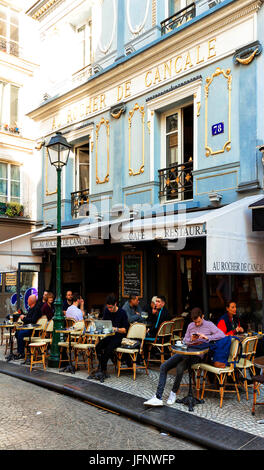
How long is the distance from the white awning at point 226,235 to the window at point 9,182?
8.57 m

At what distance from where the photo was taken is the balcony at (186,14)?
8648 mm

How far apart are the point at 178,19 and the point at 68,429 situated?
9.06 metres

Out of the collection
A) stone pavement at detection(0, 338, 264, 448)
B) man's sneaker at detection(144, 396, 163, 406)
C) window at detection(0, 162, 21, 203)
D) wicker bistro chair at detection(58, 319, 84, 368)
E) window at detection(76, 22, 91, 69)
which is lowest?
stone pavement at detection(0, 338, 264, 448)

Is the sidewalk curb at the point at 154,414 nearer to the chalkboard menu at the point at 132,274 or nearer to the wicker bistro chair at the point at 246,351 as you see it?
the wicker bistro chair at the point at 246,351

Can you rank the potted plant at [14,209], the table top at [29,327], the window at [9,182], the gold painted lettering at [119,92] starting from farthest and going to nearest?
the window at [9,182] < the potted plant at [14,209] < the gold painted lettering at [119,92] < the table top at [29,327]

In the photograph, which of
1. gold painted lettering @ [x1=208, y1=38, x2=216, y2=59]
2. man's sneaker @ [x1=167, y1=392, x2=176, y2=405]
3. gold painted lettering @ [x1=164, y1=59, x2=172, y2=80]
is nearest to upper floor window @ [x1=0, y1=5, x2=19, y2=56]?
gold painted lettering @ [x1=164, y1=59, x2=172, y2=80]

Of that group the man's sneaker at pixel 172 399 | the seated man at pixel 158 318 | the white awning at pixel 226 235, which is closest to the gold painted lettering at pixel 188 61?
the white awning at pixel 226 235

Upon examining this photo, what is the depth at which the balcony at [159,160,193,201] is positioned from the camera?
29.3ft

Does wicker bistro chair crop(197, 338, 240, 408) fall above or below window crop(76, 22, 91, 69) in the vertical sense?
below

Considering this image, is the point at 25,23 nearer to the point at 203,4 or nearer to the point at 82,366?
the point at 203,4

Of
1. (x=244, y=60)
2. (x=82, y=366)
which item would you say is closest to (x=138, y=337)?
(x=82, y=366)

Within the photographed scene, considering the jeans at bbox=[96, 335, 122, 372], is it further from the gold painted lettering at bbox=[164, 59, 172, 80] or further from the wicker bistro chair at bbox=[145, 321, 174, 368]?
the gold painted lettering at bbox=[164, 59, 172, 80]
